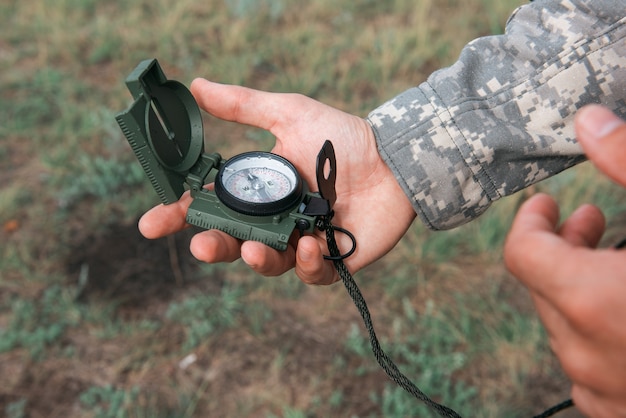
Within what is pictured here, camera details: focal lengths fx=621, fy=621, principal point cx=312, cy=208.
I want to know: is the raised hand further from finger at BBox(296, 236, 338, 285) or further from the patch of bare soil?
the patch of bare soil

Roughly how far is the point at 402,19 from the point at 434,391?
2.82m

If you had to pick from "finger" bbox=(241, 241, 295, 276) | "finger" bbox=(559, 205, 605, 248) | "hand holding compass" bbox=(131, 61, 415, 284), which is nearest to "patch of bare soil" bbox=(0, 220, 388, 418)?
"hand holding compass" bbox=(131, 61, 415, 284)

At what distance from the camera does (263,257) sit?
160cm

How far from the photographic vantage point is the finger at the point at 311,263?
1.59 metres

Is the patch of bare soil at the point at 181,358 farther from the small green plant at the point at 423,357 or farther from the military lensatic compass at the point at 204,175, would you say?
the military lensatic compass at the point at 204,175

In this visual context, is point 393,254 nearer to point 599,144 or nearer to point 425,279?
point 425,279

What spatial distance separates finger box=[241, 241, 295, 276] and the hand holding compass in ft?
0.13

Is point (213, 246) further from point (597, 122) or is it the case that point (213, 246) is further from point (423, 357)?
point (423, 357)

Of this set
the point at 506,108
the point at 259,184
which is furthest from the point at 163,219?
the point at 506,108

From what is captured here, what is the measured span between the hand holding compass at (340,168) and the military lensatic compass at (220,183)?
3.3 inches

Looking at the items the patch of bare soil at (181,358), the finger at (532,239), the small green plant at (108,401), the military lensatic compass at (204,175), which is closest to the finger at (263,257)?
the military lensatic compass at (204,175)

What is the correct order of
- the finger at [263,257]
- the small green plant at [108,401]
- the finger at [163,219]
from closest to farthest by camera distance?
1. the finger at [263,257]
2. the finger at [163,219]
3. the small green plant at [108,401]

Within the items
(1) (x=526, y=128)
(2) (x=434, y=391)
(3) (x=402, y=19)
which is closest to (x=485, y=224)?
(2) (x=434, y=391)

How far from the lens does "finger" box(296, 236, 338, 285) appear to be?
5.23ft
